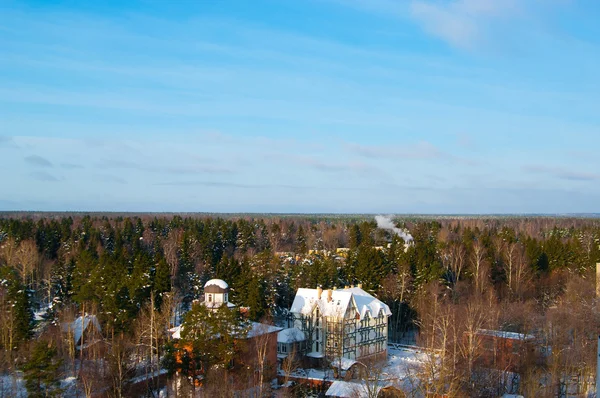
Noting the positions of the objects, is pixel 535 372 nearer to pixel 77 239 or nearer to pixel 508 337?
pixel 508 337

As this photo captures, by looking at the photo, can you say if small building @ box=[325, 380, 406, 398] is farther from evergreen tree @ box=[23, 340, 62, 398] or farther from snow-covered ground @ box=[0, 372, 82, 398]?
evergreen tree @ box=[23, 340, 62, 398]

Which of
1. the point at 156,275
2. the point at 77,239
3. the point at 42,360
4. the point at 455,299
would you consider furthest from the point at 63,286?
the point at 455,299

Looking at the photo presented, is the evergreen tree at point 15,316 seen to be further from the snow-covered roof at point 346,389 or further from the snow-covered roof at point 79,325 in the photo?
the snow-covered roof at point 346,389

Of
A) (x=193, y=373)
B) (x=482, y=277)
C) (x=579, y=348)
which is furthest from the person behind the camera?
(x=482, y=277)

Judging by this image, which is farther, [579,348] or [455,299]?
[455,299]

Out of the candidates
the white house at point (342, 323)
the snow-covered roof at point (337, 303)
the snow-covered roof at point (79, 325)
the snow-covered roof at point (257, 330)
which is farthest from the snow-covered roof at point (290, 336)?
the snow-covered roof at point (79, 325)
